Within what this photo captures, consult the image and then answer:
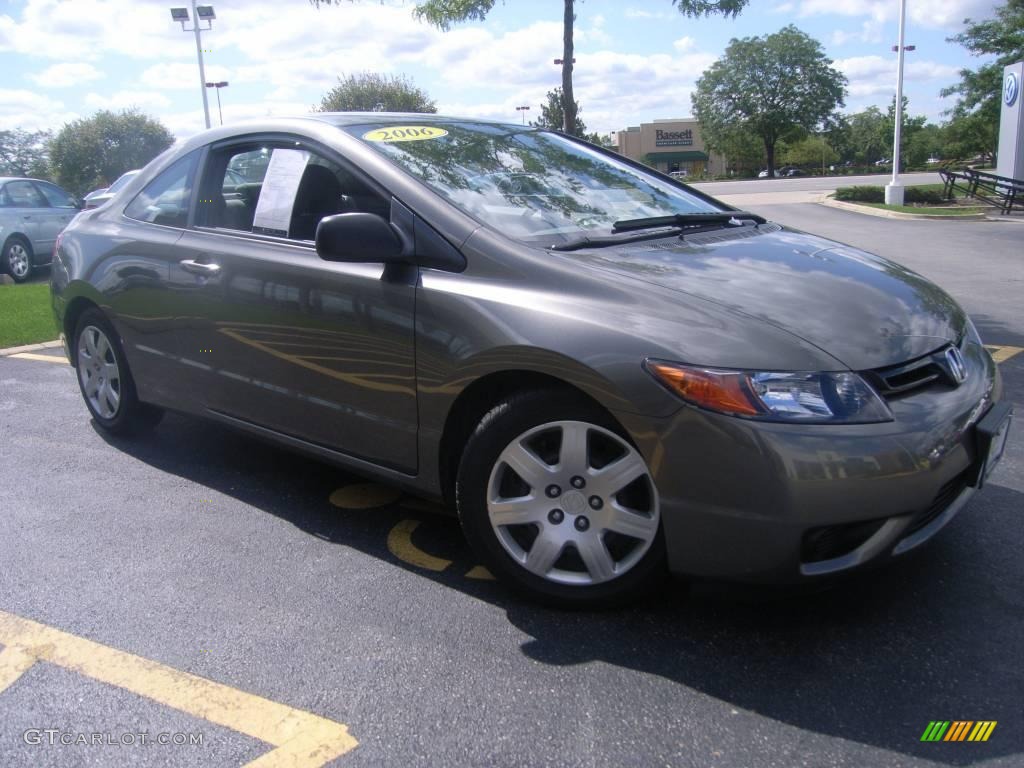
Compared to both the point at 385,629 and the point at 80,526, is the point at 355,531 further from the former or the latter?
the point at 80,526

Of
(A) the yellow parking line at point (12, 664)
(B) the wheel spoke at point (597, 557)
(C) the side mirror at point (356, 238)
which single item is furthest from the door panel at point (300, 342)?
(A) the yellow parking line at point (12, 664)

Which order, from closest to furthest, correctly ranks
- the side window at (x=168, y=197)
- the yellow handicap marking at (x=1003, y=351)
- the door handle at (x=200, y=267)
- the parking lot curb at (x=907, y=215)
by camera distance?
the door handle at (x=200, y=267) < the side window at (x=168, y=197) < the yellow handicap marking at (x=1003, y=351) < the parking lot curb at (x=907, y=215)

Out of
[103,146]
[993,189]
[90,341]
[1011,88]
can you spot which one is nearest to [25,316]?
[90,341]

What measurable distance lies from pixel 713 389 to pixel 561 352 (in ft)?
1.52

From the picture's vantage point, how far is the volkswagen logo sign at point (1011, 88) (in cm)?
2205

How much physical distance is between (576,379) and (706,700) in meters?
0.94

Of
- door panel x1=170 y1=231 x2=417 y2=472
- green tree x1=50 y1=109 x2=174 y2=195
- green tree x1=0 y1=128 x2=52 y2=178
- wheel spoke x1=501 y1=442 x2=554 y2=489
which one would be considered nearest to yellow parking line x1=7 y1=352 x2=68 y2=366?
door panel x1=170 y1=231 x2=417 y2=472

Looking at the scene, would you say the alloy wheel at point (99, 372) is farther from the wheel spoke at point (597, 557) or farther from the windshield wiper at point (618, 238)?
the wheel spoke at point (597, 557)

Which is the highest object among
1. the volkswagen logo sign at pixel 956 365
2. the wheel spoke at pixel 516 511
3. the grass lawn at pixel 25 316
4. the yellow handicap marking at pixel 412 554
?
the volkswagen logo sign at pixel 956 365

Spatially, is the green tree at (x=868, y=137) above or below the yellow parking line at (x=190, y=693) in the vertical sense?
above

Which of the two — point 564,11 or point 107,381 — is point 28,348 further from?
point 564,11

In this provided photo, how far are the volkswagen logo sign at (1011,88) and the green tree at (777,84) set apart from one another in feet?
153

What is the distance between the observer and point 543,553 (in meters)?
2.81

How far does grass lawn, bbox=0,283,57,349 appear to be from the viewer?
26.0 ft
